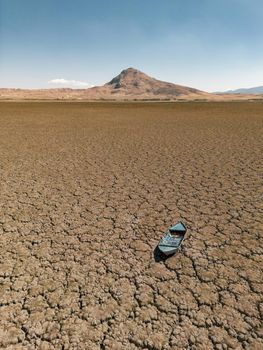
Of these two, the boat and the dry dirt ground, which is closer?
the dry dirt ground

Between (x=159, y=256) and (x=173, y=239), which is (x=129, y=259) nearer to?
(x=159, y=256)

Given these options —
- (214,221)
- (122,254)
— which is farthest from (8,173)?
(214,221)

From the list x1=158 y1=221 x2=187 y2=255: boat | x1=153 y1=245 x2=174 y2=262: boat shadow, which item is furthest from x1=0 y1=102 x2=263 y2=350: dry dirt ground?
x1=158 y1=221 x2=187 y2=255: boat

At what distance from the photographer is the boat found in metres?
3.81

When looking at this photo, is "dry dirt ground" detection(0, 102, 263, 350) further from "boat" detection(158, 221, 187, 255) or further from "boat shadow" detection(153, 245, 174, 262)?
"boat" detection(158, 221, 187, 255)

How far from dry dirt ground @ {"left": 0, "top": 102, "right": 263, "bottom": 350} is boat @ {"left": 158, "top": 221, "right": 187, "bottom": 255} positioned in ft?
0.42

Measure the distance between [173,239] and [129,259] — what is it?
2.60ft

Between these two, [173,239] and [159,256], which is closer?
[159,256]

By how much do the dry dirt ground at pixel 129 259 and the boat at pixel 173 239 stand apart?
0.42 feet

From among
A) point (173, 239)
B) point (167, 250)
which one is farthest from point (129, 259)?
point (173, 239)

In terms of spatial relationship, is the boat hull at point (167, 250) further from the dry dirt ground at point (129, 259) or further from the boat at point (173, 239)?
the dry dirt ground at point (129, 259)

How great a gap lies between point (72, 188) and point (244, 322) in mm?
4719

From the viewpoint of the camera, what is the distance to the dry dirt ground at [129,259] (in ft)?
8.65

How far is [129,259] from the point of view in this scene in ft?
12.2
